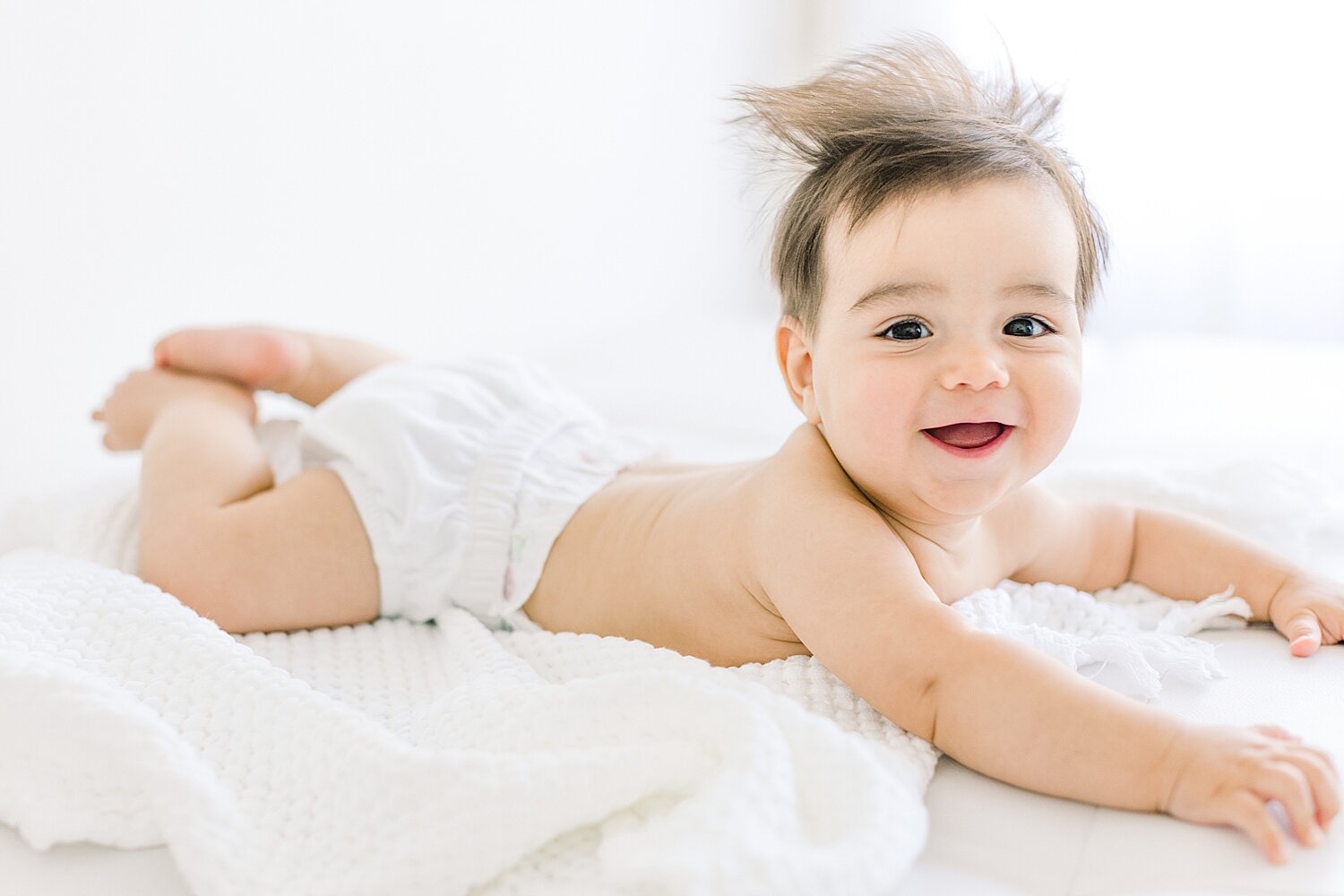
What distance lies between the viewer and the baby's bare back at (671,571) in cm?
99

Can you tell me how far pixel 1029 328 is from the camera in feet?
3.06

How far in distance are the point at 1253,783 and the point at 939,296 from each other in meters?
0.38

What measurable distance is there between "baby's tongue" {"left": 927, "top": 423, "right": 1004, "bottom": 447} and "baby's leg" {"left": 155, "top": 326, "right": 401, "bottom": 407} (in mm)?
796

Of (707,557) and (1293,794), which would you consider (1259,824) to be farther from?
(707,557)

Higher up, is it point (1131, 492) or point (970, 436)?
point (970, 436)

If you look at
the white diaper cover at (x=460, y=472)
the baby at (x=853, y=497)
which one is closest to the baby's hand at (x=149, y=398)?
the baby at (x=853, y=497)

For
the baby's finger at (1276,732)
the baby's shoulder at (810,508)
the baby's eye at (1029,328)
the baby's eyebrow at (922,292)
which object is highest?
the baby's eyebrow at (922,292)

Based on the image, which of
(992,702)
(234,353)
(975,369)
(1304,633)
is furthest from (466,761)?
(234,353)

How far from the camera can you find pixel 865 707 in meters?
0.87

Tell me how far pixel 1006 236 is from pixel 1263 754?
0.39m

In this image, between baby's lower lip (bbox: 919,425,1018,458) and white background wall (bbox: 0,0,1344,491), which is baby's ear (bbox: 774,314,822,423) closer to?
baby's lower lip (bbox: 919,425,1018,458)

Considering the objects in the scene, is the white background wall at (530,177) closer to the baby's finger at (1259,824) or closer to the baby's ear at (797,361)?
the baby's ear at (797,361)

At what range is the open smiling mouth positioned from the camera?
0.91 m

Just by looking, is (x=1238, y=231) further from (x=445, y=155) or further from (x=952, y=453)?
(x=952, y=453)
